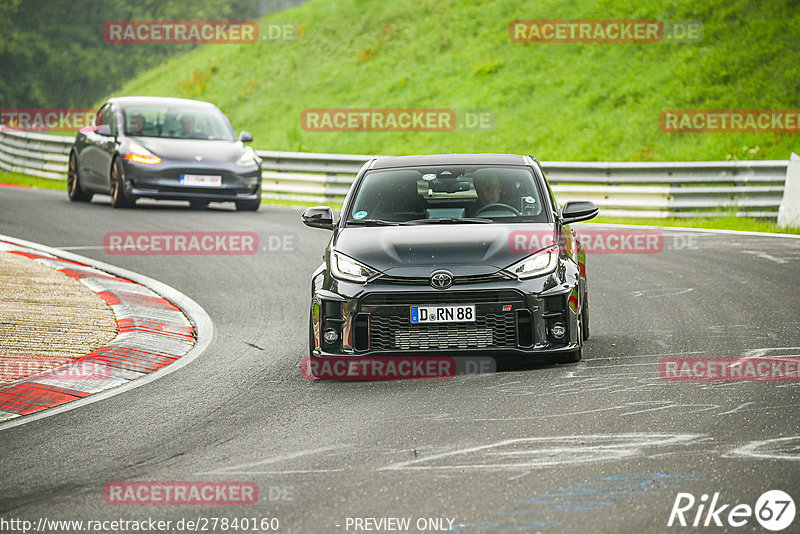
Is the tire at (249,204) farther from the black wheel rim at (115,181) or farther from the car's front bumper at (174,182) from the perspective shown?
the black wheel rim at (115,181)

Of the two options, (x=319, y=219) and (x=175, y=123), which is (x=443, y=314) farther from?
(x=175, y=123)

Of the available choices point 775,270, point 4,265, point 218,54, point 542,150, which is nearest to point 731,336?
point 775,270

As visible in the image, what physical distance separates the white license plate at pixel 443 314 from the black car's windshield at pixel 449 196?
3.72ft

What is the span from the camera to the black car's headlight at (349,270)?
320 inches

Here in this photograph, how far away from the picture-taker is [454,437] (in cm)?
641

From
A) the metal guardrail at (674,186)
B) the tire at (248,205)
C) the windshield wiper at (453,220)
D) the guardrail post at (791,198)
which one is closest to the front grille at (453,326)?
the windshield wiper at (453,220)

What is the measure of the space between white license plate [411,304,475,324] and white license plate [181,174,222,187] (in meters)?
12.3

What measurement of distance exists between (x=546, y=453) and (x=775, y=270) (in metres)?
8.27

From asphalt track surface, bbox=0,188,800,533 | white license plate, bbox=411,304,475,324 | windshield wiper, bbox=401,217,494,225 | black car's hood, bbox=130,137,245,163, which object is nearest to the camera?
asphalt track surface, bbox=0,188,800,533

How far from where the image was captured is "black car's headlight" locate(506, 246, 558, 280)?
8062mm

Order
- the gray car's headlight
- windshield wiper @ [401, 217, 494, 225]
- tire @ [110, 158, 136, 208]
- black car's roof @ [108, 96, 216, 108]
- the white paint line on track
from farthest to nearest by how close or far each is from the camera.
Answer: black car's roof @ [108, 96, 216, 108]
the gray car's headlight
tire @ [110, 158, 136, 208]
windshield wiper @ [401, 217, 494, 225]
the white paint line on track

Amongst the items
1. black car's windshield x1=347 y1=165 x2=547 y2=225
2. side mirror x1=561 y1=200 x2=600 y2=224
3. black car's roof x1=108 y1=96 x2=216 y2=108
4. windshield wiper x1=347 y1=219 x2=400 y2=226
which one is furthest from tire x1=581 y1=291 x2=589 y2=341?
black car's roof x1=108 y1=96 x2=216 y2=108

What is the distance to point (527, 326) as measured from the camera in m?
7.98

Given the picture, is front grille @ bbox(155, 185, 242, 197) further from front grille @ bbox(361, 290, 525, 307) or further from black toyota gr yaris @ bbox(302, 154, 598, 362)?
front grille @ bbox(361, 290, 525, 307)
